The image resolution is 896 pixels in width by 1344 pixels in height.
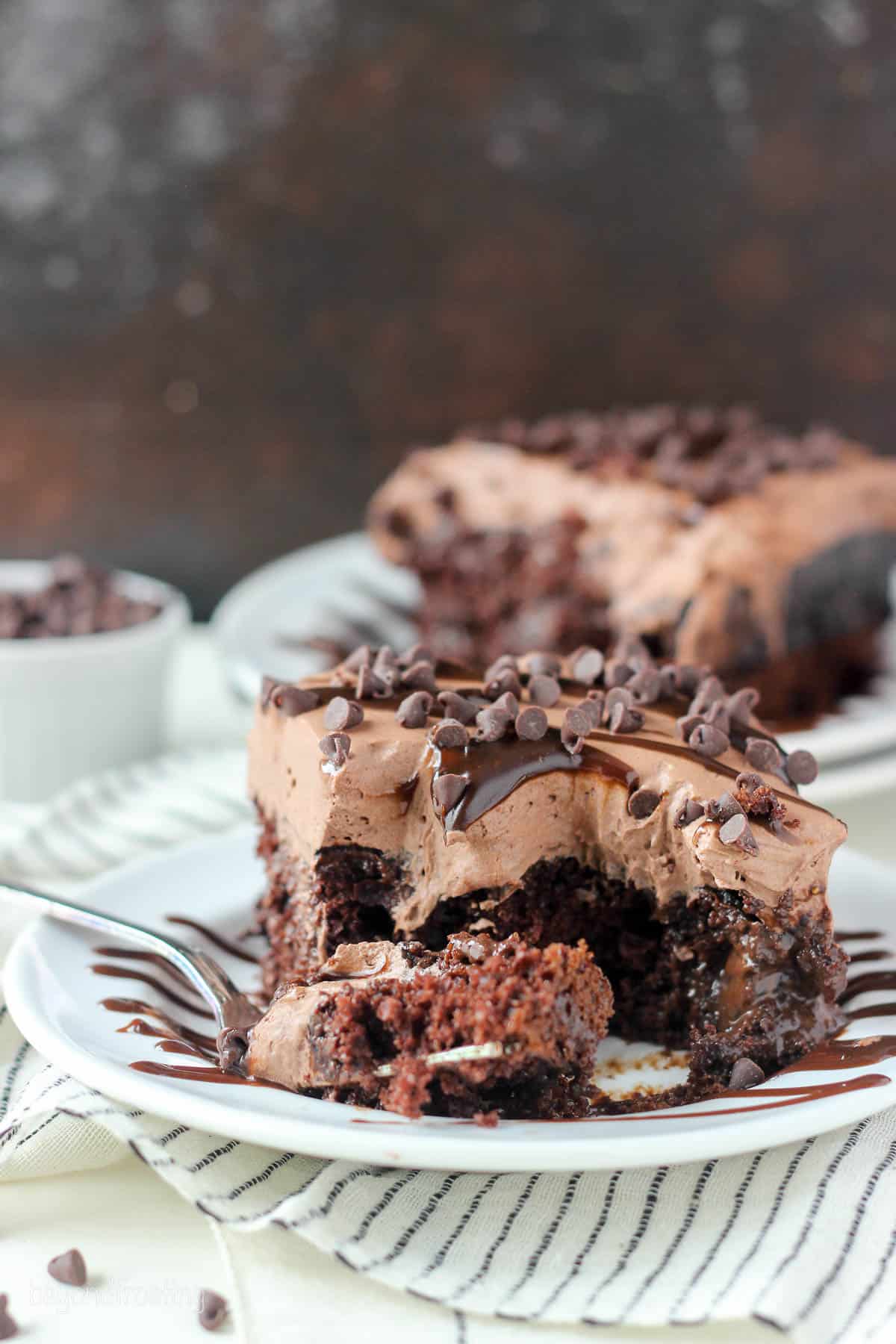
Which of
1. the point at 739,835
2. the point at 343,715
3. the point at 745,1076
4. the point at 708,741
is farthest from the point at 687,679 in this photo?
the point at 745,1076

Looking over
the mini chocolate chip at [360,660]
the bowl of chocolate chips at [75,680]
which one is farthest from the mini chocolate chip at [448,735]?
the bowl of chocolate chips at [75,680]

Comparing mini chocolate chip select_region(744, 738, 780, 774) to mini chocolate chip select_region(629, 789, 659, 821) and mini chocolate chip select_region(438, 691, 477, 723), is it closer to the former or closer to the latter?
mini chocolate chip select_region(629, 789, 659, 821)

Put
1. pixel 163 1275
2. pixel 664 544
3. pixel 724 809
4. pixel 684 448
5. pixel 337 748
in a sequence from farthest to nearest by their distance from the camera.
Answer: pixel 684 448 < pixel 664 544 < pixel 337 748 < pixel 724 809 < pixel 163 1275

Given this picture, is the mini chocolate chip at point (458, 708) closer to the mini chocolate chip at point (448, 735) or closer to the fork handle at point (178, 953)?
the mini chocolate chip at point (448, 735)

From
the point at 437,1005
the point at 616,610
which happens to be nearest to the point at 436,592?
the point at 616,610

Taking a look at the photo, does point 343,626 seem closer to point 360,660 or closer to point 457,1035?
point 360,660

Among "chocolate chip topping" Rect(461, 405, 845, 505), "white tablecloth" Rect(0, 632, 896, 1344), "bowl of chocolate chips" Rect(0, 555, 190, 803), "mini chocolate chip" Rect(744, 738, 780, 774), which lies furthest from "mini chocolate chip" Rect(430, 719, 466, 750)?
"chocolate chip topping" Rect(461, 405, 845, 505)
